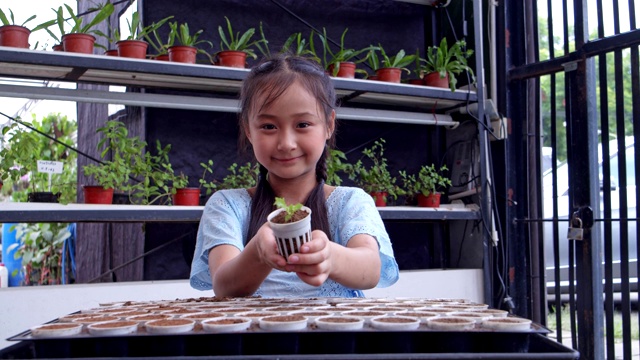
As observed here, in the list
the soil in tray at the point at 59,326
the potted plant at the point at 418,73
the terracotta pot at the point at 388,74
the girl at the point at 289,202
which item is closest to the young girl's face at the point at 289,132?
the girl at the point at 289,202

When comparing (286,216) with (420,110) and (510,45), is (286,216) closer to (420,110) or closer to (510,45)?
(510,45)

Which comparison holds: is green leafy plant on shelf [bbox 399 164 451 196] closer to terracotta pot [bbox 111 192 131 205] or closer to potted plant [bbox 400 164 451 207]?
potted plant [bbox 400 164 451 207]

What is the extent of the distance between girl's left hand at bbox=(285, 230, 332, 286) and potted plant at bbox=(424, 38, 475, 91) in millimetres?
3392

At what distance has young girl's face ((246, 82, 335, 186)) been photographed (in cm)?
165

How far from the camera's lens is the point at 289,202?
1885 mm

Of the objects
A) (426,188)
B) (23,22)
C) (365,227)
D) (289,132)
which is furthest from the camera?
(426,188)

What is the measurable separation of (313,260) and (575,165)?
115 inches

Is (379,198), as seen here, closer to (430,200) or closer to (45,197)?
(430,200)

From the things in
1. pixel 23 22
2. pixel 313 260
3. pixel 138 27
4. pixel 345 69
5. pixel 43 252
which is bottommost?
pixel 43 252

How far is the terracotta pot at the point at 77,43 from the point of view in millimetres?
3639

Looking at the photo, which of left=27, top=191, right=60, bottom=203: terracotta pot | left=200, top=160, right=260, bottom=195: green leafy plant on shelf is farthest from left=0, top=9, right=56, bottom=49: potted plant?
left=200, top=160, right=260, bottom=195: green leafy plant on shelf

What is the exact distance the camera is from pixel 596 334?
3.68 metres

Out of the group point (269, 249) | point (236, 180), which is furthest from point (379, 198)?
point (269, 249)

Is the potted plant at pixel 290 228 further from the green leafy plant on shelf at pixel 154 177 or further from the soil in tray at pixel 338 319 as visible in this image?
the green leafy plant on shelf at pixel 154 177
